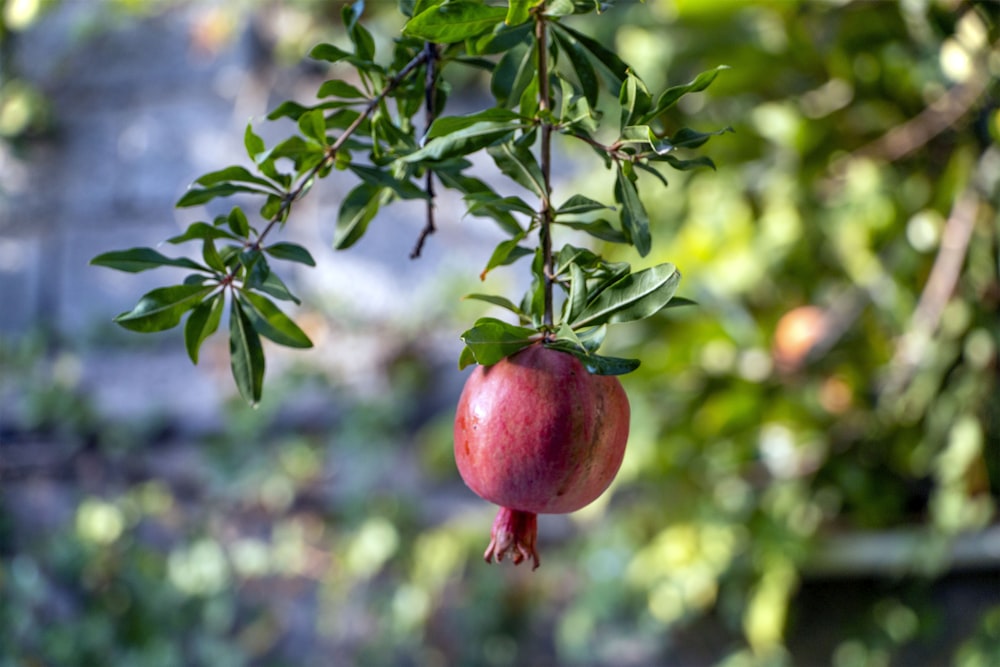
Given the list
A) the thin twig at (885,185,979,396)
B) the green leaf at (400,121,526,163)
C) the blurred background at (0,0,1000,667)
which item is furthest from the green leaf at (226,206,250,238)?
the thin twig at (885,185,979,396)

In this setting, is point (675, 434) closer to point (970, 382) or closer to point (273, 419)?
point (970, 382)

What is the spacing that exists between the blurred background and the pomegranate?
2.01 feet

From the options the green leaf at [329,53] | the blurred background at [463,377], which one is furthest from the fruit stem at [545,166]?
the blurred background at [463,377]

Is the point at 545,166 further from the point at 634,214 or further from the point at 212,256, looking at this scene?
the point at 212,256

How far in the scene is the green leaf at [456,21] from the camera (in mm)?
450

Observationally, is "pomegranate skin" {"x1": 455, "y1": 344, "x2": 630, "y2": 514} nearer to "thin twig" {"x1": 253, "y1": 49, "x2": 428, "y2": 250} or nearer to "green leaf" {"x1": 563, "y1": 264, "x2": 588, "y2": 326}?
"green leaf" {"x1": 563, "y1": 264, "x2": 588, "y2": 326}

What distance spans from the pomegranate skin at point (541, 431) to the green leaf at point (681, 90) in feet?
0.40

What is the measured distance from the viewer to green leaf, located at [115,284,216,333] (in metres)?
0.50

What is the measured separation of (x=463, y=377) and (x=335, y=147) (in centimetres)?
139

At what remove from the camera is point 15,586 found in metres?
1.99

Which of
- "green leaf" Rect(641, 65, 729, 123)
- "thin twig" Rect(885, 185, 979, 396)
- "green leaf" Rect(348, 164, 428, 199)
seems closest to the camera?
"green leaf" Rect(641, 65, 729, 123)

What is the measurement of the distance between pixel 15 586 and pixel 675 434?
139 cm

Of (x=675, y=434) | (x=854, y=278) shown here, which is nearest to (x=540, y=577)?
(x=675, y=434)

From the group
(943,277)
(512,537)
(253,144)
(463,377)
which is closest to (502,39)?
(253,144)
